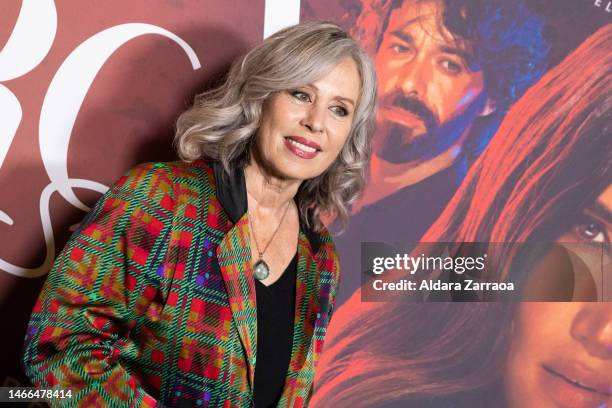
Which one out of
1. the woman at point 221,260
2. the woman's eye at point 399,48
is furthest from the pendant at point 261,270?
the woman's eye at point 399,48

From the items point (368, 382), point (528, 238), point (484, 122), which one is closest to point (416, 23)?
point (484, 122)

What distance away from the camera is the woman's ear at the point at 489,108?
5.99 feet

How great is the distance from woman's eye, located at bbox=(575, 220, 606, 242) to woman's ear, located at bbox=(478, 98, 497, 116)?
1.27 feet

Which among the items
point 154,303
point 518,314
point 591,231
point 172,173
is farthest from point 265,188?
point 591,231

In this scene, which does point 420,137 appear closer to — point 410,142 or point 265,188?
point 410,142

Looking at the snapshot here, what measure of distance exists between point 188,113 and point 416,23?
67 centimetres

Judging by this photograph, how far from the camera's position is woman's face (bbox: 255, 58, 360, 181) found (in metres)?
1.43

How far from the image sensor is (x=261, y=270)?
1436 mm

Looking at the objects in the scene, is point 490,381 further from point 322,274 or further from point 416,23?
point 416,23

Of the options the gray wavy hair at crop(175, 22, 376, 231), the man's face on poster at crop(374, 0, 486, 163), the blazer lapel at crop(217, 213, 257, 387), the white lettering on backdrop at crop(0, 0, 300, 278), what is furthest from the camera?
the man's face on poster at crop(374, 0, 486, 163)

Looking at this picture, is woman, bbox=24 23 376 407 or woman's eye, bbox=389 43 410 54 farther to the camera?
woman's eye, bbox=389 43 410 54

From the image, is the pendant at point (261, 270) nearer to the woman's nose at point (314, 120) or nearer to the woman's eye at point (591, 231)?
the woman's nose at point (314, 120)

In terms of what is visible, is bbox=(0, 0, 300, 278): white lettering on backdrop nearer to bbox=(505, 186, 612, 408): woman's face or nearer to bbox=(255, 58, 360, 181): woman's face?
bbox=(255, 58, 360, 181): woman's face

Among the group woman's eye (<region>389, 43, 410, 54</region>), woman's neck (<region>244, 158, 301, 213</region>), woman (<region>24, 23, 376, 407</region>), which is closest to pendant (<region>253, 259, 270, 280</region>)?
woman (<region>24, 23, 376, 407</region>)
